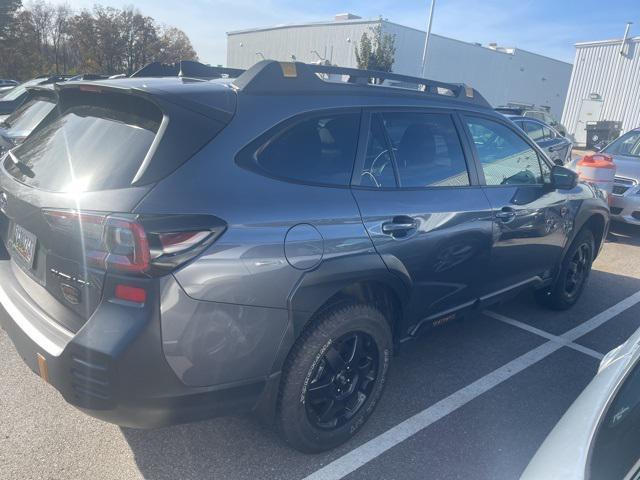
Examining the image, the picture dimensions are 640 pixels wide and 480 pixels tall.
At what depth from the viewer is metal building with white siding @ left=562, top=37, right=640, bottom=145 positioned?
21.9 metres

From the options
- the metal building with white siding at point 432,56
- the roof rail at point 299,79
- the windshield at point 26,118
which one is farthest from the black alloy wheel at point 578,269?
the metal building with white siding at point 432,56

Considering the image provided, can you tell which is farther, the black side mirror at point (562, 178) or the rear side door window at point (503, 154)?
the black side mirror at point (562, 178)

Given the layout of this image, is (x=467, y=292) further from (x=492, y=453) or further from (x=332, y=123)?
(x=332, y=123)

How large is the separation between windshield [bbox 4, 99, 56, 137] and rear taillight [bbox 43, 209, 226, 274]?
4445 millimetres

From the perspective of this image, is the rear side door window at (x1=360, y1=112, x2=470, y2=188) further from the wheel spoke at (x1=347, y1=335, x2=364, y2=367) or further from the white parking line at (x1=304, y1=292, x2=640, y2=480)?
the white parking line at (x1=304, y1=292, x2=640, y2=480)

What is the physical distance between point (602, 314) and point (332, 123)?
359 cm

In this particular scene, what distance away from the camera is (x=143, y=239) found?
1877 mm

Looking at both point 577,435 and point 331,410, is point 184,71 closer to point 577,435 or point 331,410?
point 331,410

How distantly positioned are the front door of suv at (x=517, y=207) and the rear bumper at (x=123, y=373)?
213 cm

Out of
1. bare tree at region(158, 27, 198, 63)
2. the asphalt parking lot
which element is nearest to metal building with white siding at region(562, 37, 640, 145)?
the asphalt parking lot

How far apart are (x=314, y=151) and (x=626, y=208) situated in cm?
676

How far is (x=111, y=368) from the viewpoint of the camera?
6.20 ft

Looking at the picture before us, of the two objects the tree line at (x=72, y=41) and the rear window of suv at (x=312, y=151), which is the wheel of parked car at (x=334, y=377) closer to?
the rear window of suv at (x=312, y=151)

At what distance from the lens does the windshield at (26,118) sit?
18.5 feet
